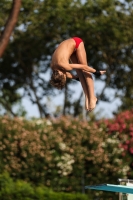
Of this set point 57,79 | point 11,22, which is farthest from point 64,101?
point 57,79

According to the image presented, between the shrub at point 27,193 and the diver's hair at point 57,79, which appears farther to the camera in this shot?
the shrub at point 27,193

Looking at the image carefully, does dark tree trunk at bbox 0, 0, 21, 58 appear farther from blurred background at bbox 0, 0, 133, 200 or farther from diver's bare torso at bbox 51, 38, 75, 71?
diver's bare torso at bbox 51, 38, 75, 71

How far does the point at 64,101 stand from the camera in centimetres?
3528

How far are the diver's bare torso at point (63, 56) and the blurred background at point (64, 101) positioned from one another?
7858 mm

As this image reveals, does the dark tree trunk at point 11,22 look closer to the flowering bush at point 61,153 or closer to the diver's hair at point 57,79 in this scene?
the flowering bush at point 61,153

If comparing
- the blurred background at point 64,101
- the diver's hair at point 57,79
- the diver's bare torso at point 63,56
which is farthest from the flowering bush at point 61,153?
the diver's bare torso at point 63,56

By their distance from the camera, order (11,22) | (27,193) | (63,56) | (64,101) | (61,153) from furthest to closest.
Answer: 1. (64,101)
2. (11,22)
3. (61,153)
4. (27,193)
5. (63,56)

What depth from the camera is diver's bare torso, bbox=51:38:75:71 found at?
799 centimetres

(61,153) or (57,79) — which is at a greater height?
(57,79)

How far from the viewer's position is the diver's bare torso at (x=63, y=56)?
7989 mm

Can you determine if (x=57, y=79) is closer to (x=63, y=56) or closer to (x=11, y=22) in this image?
(x=63, y=56)

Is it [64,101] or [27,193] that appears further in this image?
[64,101]

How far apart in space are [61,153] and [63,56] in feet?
36.3

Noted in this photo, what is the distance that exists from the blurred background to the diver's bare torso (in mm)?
7858
